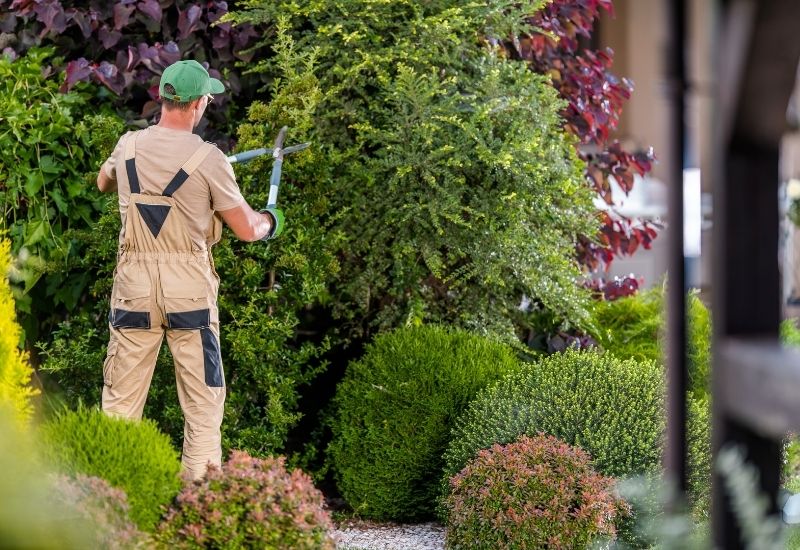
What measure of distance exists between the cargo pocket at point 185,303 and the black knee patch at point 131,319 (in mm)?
100

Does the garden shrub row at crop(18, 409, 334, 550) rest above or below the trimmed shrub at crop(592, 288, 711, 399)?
below

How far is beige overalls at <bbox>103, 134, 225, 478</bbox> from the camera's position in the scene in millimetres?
4766

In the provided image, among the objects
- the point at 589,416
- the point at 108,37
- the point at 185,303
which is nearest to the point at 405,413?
the point at 589,416

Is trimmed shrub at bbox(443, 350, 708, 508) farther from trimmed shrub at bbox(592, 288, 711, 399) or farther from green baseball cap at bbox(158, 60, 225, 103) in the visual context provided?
green baseball cap at bbox(158, 60, 225, 103)

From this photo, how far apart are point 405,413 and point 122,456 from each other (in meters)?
2.25

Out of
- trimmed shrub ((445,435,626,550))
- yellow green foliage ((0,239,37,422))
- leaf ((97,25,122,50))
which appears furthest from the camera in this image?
leaf ((97,25,122,50))

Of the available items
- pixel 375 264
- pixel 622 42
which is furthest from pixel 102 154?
pixel 622 42

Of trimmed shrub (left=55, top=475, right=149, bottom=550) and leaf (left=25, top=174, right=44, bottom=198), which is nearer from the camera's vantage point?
trimmed shrub (left=55, top=475, right=149, bottom=550)

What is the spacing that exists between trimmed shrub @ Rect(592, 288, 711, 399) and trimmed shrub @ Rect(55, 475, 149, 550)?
12.3 feet

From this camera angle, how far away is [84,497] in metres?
3.25

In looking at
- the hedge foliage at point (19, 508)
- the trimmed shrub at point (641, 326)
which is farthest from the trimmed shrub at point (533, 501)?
the hedge foliage at point (19, 508)

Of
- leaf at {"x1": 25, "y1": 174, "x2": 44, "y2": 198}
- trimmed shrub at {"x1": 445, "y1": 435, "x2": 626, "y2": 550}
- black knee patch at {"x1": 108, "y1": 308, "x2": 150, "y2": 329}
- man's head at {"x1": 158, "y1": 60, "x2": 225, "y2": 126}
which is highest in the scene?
man's head at {"x1": 158, "y1": 60, "x2": 225, "y2": 126}

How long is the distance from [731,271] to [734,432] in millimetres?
299

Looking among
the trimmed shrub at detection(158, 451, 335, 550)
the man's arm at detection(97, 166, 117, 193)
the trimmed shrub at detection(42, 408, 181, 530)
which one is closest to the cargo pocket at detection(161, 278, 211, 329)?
the man's arm at detection(97, 166, 117, 193)
